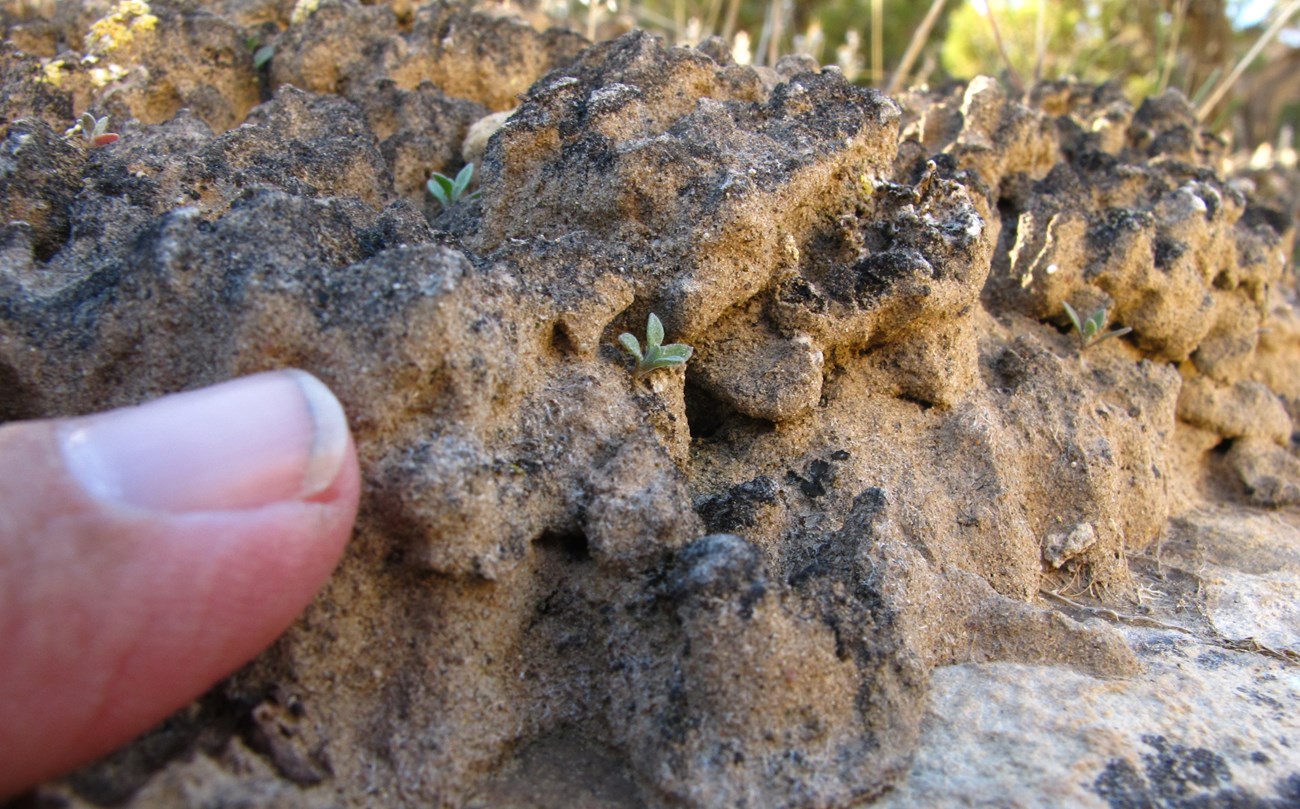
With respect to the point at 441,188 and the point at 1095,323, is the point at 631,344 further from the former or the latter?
the point at 1095,323

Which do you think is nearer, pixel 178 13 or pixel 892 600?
pixel 892 600

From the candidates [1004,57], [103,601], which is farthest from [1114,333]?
[103,601]

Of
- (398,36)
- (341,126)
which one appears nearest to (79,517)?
(341,126)

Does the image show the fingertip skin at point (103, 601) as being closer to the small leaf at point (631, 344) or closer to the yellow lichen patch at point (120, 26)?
the small leaf at point (631, 344)

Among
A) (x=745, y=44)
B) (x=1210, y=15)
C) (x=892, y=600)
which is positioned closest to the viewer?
(x=892, y=600)

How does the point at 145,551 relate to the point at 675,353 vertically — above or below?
below

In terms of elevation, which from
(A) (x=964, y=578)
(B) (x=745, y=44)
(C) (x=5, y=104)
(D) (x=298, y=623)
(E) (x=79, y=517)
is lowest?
(D) (x=298, y=623)

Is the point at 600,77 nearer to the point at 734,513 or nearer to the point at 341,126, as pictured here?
the point at 341,126
